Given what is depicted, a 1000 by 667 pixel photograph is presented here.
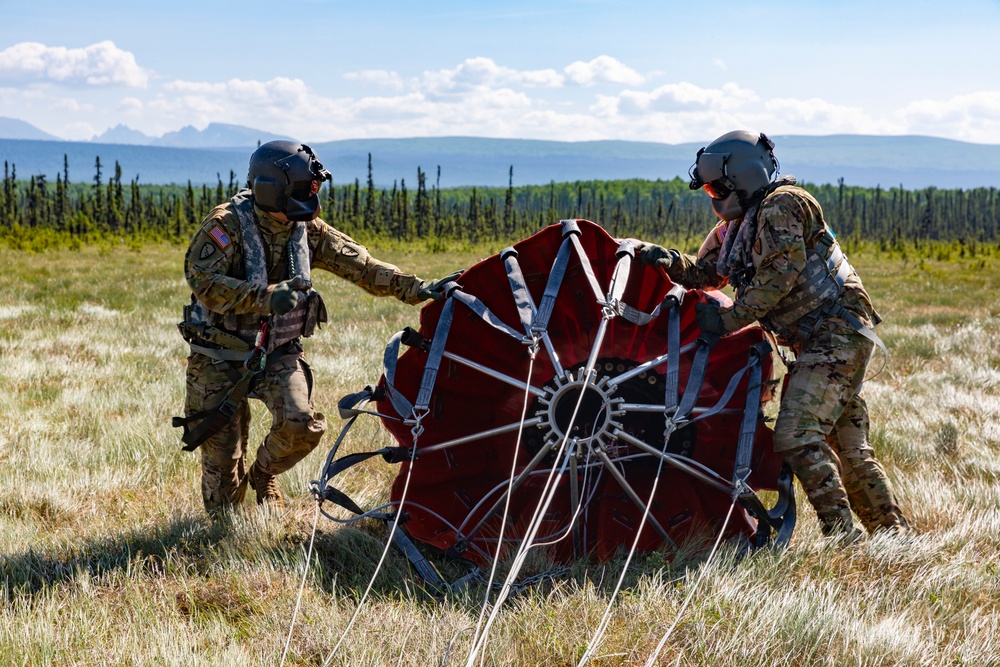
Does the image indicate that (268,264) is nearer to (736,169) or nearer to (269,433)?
(269,433)

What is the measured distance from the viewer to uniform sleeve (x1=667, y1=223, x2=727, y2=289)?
559 cm

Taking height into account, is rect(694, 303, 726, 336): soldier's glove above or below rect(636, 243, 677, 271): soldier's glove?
below

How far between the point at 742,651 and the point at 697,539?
1.22 metres

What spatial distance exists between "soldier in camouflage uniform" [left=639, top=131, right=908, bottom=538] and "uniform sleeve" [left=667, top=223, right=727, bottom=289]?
0.26 meters

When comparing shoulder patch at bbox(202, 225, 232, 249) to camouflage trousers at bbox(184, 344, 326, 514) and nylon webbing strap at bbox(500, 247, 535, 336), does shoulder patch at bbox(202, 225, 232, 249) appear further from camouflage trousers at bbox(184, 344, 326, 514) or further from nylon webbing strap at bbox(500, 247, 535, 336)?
nylon webbing strap at bbox(500, 247, 535, 336)

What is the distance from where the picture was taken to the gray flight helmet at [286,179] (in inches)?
200

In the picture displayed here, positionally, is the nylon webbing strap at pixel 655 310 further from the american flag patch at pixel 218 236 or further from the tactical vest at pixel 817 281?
the american flag patch at pixel 218 236

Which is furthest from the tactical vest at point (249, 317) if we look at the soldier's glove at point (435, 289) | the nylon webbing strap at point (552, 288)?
the nylon webbing strap at point (552, 288)

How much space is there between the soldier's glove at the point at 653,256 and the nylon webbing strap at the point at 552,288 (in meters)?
0.44

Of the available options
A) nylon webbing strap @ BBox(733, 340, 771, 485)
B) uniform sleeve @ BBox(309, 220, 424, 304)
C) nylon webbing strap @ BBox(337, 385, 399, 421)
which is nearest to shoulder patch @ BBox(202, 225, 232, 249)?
uniform sleeve @ BBox(309, 220, 424, 304)

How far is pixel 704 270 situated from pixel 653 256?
75 cm

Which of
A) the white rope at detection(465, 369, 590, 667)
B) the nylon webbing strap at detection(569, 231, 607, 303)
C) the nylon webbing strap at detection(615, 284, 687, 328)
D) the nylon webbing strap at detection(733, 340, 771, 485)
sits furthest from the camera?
the nylon webbing strap at detection(615, 284, 687, 328)

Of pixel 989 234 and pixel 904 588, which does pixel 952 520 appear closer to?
pixel 904 588

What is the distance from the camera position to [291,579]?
4.48 meters
